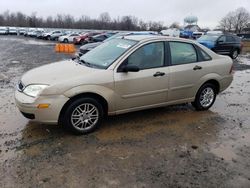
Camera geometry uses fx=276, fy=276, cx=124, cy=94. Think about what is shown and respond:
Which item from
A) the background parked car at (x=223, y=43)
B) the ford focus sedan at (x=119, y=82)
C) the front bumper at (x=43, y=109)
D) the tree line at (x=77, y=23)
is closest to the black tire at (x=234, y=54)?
the background parked car at (x=223, y=43)

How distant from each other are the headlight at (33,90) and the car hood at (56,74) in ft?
0.26

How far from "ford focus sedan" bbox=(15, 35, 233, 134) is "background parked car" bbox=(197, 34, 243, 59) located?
11740mm

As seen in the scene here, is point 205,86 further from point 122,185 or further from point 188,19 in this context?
point 188,19

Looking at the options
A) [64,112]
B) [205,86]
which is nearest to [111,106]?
[64,112]

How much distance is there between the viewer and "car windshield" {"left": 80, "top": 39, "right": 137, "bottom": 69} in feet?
16.6

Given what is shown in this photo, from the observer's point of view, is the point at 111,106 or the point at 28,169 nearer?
the point at 28,169

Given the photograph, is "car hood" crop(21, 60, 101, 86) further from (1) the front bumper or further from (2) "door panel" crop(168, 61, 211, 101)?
(2) "door panel" crop(168, 61, 211, 101)

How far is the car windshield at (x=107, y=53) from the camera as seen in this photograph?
16.6ft

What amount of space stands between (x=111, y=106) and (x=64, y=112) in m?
0.84

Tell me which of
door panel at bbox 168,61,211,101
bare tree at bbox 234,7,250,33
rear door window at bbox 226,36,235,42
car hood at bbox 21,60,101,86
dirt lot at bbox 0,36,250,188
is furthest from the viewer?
bare tree at bbox 234,7,250,33

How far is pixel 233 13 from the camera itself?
94.7m

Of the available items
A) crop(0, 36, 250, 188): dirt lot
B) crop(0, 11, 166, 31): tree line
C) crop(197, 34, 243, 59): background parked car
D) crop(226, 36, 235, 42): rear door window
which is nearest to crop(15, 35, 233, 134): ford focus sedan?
crop(0, 36, 250, 188): dirt lot

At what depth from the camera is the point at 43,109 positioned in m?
4.34

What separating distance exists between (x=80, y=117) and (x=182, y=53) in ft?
8.23
